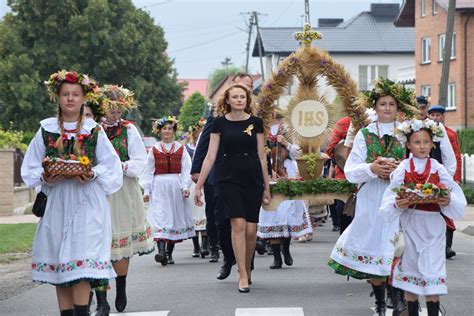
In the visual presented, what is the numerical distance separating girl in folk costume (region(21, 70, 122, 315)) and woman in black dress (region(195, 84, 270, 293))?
9.82 ft

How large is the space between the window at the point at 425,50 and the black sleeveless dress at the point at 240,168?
50.0 meters

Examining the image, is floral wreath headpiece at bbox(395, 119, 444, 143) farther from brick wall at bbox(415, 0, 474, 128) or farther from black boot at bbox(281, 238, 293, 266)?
brick wall at bbox(415, 0, 474, 128)

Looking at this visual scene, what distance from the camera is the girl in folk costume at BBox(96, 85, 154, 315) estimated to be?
33.2ft

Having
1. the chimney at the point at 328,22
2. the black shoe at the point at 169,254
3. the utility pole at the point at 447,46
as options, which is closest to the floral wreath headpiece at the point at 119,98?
the black shoe at the point at 169,254

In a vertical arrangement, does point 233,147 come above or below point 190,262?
above

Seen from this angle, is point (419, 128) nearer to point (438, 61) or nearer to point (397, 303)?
point (397, 303)

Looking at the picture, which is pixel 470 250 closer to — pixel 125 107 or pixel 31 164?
pixel 125 107

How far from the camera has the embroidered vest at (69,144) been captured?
26.8 ft

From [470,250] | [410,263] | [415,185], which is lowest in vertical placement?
[470,250]

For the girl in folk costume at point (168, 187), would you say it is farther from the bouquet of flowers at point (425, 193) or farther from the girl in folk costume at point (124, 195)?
the bouquet of flowers at point (425, 193)

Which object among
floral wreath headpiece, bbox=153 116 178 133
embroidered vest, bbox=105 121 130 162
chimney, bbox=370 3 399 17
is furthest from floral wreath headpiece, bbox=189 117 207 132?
chimney, bbox=370 3 399 17

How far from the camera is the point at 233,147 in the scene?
1119 cm

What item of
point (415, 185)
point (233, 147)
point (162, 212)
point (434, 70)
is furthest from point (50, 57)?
point (415, 185)

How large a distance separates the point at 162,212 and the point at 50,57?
127ft
